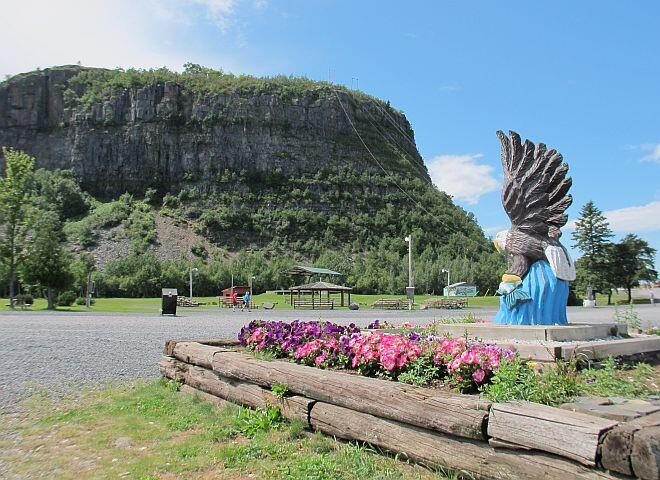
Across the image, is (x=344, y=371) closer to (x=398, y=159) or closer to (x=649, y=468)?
(x=649, y=468)

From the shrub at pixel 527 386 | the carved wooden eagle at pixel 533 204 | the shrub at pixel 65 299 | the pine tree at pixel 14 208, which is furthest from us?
the shrub at pixel 65 299

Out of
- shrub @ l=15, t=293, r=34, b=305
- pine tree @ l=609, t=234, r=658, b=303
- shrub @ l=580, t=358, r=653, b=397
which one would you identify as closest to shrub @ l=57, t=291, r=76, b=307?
shrub @ l=15, t=293, r=34, b=305

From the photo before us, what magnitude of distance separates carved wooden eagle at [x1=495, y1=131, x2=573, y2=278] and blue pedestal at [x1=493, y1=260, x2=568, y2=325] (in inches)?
10.3

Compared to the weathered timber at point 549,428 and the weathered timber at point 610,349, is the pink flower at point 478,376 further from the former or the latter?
the weathered timber at point 610,349

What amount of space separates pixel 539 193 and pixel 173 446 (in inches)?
316

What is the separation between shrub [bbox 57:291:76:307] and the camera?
38.7 metres

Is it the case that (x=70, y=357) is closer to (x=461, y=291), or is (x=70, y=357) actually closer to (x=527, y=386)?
(x=527, y=386)

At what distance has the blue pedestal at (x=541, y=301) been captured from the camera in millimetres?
9648

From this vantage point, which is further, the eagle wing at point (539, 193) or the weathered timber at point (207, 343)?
the eagle wing at point (539, 193)

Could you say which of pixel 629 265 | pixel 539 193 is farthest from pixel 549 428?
pixel 629 265

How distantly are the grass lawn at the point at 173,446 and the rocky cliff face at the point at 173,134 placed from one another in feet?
354

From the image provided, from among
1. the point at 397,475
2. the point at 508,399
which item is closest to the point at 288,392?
the point at 397,475

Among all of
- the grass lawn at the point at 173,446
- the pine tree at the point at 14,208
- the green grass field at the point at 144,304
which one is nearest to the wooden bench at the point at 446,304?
the green grass field at the point at 144,304

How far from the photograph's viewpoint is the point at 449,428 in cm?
444
